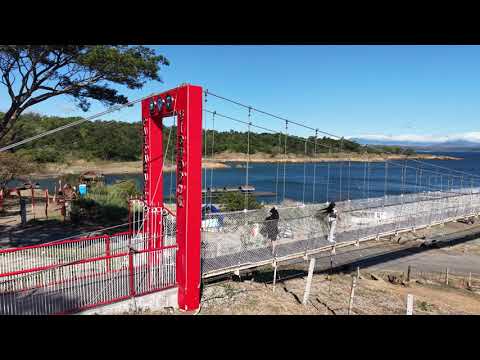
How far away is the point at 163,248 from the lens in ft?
24.3

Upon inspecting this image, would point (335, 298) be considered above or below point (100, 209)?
below

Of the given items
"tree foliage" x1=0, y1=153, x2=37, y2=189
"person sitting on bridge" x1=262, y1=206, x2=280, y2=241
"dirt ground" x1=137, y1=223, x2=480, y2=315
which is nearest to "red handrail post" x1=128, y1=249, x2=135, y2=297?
"dirt ground" x1=137, y1=223, x2=480, y2=315

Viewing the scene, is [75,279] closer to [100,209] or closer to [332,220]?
[332,220]

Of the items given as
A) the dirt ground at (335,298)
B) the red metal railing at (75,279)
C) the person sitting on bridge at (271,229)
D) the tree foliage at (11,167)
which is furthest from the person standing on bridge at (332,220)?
the tree foliage at (11,167)

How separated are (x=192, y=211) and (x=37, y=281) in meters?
2.66

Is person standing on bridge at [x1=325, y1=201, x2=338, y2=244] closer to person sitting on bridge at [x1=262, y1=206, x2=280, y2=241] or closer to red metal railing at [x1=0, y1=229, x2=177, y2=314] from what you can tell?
person sitting on bridge at [x1=262, y1=206, x2=280, y2=241]

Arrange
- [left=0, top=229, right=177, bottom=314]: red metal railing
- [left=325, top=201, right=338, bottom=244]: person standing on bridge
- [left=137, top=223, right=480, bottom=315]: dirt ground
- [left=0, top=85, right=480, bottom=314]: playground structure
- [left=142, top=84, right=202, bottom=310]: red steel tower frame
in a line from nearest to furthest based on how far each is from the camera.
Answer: [left=0, top=229, right=177, bottom=314]: red metal railing → [left=0, top=85, right=480, bottom=314]: playground structure → [left=142, top=84, right=202, bottom=310]: red steel tower frame → [left=137, top=223, right=480, bottom=315]: dirt ground → [left=325, top=201, right=338, bottom=244]: person standing on bridge

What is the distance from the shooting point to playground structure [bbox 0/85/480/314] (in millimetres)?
6418

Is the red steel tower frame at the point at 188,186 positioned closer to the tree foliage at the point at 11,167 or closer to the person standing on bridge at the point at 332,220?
the person standing on bridge at the point at 332,220

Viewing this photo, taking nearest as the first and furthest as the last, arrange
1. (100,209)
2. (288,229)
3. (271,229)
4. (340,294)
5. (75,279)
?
1. (75,279)
2. (271,229)
3. (288,229)
4. (340,294)
5. (100,209)

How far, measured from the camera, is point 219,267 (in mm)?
8281

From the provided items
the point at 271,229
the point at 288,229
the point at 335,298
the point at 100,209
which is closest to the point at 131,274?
the point at 271,229

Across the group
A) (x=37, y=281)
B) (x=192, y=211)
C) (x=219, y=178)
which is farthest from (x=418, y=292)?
(x=219, y=178)

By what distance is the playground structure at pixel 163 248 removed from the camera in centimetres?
642
